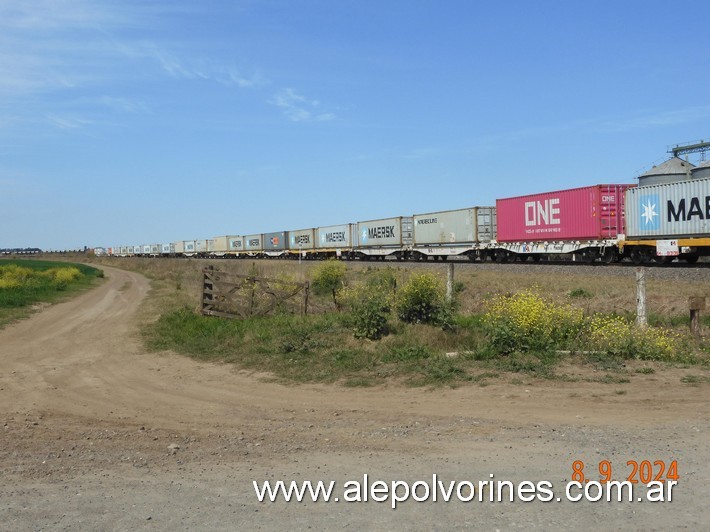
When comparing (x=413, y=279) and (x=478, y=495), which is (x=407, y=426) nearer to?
(x=478, y=495)

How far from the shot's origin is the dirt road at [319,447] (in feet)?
15.6

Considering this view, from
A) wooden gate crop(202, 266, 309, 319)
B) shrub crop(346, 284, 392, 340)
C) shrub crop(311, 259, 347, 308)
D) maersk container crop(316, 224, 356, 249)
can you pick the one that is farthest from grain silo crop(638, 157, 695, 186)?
shrub crop(346, 284, 392, 340)

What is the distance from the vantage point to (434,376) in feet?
31.7

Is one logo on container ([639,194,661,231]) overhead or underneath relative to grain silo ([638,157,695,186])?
underneath

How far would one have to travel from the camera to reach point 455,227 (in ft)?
139

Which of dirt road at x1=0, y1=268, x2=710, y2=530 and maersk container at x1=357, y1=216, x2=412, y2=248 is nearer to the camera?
dirt road at x1=0, y1=268, x2=710, y2=530

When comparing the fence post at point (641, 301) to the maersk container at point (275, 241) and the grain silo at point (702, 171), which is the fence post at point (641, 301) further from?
the maersk container at point (275, 241)

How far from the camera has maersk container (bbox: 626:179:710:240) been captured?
2473 centimetres

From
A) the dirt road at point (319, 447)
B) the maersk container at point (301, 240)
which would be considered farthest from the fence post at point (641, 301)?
the maersk container at point (301, 240)

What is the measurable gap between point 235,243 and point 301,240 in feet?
74.0

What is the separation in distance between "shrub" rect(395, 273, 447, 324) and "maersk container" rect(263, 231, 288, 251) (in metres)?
60.9

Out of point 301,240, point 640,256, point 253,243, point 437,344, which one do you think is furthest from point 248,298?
point 253,243

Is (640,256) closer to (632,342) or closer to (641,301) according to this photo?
(641,301)

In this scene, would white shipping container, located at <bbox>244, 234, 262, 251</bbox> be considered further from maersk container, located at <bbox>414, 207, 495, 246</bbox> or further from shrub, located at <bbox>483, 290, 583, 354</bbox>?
shrub, located at <bbox>483, 290, 583, 354</bbox>
